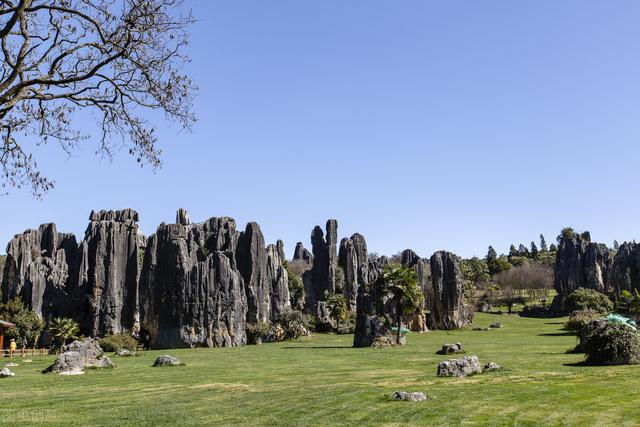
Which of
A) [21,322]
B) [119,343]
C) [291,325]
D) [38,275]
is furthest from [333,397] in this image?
[38,275]

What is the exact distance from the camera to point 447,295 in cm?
8900

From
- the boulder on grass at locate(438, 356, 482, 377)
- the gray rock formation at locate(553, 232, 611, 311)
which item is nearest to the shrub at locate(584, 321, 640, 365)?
the boulder on grass at locate(438, 356, 482, 377)

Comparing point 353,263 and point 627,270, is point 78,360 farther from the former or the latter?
point 627,270

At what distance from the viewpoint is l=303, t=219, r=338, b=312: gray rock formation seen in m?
119

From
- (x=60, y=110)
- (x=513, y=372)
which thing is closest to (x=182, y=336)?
(x=513, y=372)

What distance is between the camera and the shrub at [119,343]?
65438 mm

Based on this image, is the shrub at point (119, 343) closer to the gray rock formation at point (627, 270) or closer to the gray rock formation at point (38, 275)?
the gray rock formation at point (38, 275)

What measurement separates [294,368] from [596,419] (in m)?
20.2

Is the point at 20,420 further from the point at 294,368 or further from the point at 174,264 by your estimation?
the point at 174,264

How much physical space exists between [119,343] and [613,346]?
5380cm

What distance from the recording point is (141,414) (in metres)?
17.2

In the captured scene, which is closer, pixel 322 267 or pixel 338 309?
pixel 338 309

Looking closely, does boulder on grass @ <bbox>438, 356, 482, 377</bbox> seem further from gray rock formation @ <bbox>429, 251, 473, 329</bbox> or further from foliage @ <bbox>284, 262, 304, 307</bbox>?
foliage @ <bbox>284, 262, 304, 307</bbox>

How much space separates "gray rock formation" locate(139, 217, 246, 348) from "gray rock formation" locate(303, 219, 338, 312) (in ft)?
140
